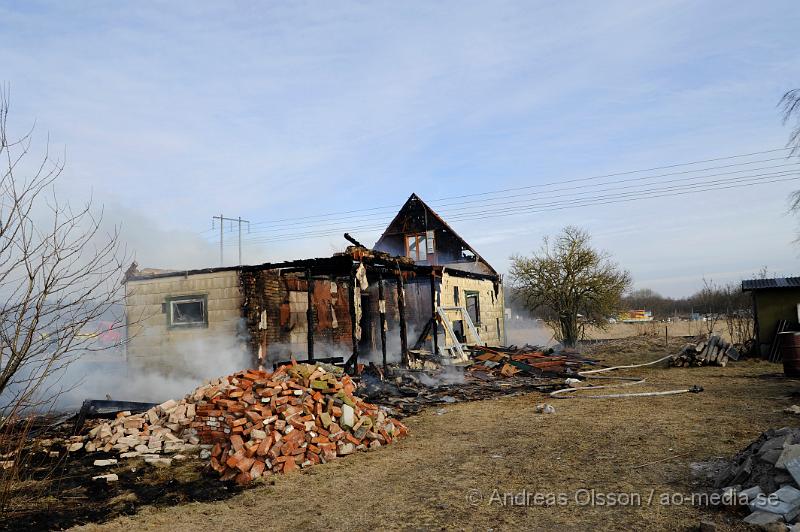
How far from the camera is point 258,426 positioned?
714cm

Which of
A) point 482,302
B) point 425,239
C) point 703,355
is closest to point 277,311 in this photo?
point 482,302

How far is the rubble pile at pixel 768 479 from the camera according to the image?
160 inches

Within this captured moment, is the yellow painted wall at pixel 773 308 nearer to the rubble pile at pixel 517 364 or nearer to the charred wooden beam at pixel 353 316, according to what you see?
the rubble pile at pixel 517 364

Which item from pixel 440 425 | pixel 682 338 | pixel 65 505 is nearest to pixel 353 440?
pixel 440 425

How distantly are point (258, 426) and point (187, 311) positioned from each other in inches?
369

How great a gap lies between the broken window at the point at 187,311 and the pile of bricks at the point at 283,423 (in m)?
7.19

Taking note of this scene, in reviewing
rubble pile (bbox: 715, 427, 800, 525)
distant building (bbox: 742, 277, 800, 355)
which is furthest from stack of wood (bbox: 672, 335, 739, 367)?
rubble pile (bbox: 715, 427, 800, 525)

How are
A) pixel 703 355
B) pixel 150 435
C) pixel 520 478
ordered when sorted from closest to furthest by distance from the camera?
pixel 520 478, pixel 150 435, pixel 703 355

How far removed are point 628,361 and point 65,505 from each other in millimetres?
17397

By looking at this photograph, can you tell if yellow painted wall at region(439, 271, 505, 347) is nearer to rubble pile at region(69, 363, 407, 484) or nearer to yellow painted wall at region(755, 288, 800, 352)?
yellow painted wall at region(755, 288, 800, 352)

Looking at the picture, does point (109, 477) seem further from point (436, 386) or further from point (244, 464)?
point (436, 386)

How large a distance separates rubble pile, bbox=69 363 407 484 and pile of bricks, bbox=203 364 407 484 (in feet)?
0.04

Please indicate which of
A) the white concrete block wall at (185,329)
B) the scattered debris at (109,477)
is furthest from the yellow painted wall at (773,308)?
the scattered debris at (109,477)

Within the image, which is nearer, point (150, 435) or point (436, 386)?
point (150, 435)
